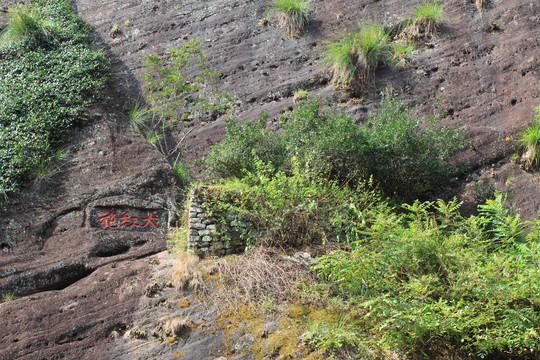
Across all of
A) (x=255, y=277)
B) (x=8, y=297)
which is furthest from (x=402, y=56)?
(x=8, y=297)

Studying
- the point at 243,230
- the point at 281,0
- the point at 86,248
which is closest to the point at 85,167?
the point at 86,248

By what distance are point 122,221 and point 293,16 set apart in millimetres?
5823

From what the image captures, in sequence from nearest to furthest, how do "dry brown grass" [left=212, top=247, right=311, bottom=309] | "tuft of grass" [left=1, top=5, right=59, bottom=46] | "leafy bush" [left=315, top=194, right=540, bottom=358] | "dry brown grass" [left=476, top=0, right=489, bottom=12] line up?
"leafy bush" [left=315, top=194, right=540, bottom=358] → "dry brown grass" [left=212, top=247, right=311, bottom=309] → "dry brown grass" [left=476, top=0, right=489, bottom=12] → "tuft of grass" [left=1, top=5, right=59, bottom=46]

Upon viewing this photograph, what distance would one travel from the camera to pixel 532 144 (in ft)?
24.3

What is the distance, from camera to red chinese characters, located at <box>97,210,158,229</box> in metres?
7.14

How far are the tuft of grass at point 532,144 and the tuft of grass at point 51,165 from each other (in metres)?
7.53

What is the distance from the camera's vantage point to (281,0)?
10.4 meters

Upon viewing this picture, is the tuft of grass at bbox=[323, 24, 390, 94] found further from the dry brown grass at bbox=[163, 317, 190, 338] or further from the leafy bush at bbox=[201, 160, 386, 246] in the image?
the dry brown grass at bbox=[163, 317, 190, 338]

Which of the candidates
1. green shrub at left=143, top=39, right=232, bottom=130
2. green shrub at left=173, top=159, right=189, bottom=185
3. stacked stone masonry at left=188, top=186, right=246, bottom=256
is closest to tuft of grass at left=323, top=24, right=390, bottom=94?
green shrub at left=143, top=39, right=232, bottom=130

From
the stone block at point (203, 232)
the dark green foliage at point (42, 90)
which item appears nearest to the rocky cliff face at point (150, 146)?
the dark green foliage at point (42, 90)

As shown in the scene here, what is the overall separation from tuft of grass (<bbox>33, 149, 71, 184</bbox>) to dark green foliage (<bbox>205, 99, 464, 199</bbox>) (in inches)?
100

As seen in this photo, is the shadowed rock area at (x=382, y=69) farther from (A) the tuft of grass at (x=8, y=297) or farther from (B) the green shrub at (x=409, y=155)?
(A) the tuft of grass at (x=8, y=297)

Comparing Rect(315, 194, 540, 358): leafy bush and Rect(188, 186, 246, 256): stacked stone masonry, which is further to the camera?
Rect(188, 186, 246, 256): stacked stone masonry

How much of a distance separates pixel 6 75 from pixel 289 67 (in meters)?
5.63
